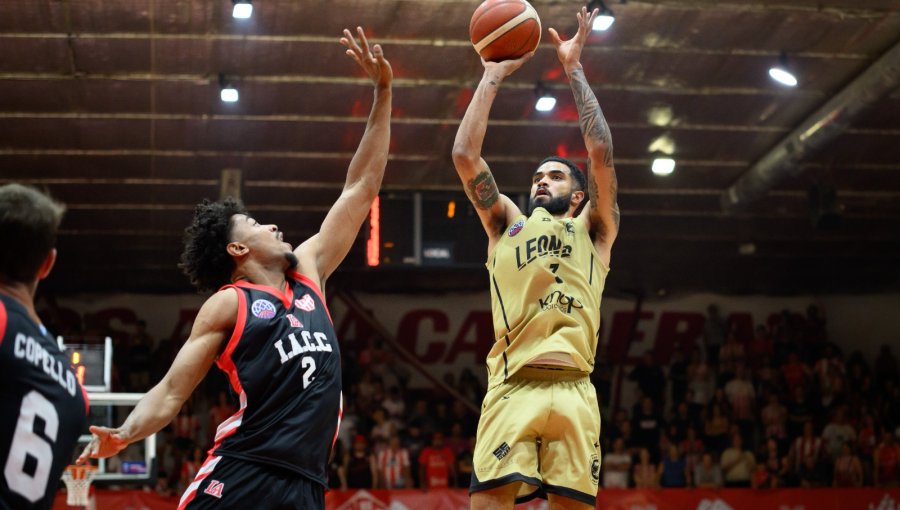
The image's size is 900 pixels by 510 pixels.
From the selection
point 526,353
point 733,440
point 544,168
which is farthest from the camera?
point 733,440

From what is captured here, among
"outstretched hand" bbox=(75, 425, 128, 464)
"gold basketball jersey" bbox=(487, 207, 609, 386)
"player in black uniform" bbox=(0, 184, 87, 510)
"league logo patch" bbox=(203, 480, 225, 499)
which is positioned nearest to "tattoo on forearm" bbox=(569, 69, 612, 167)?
"gold basketball jersey" bbox=(487, 207, 609, 386)

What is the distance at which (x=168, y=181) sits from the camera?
14.5 meters

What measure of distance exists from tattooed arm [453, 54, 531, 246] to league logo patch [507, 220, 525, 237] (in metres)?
0.10

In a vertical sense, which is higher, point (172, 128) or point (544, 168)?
point (172, 128)

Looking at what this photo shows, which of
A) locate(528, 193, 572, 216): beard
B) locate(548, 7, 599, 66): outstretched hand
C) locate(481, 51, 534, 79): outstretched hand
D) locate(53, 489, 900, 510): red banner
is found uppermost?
locate(548, 7, 599, 66): outstretched hand

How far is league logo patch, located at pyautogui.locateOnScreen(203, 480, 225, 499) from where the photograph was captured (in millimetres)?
3918

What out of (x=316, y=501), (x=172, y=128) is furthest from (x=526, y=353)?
(x=172, y=128)

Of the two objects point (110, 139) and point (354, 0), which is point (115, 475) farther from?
point (110, 139)

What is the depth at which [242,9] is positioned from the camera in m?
9.81

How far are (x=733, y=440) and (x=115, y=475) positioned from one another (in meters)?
9.68

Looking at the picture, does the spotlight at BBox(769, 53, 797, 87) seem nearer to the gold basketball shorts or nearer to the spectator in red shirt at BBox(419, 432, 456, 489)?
the spectator in red shirt at BBox(419, 432, 456, 489)

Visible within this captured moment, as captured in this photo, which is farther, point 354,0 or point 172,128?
point 172,128

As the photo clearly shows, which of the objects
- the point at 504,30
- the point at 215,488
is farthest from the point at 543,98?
the point at 215,488

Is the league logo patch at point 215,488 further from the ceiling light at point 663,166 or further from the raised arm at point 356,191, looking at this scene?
the ceiling light at point 663,166
